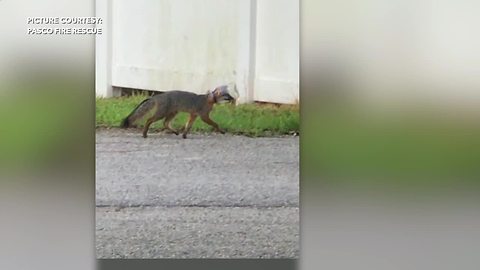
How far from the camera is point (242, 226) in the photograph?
70.4 inches

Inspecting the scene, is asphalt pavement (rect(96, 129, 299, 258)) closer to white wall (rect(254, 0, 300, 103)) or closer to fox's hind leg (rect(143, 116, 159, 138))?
fox's hind leg (rect(143, 116, 159, 138))

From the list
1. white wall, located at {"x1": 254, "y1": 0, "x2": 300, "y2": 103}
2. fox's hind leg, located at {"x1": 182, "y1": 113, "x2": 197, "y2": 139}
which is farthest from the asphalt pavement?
white wall, located at {"x1": 254, "y1": 0, "x2": 300, "y2": 103}

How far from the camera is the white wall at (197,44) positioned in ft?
5.81

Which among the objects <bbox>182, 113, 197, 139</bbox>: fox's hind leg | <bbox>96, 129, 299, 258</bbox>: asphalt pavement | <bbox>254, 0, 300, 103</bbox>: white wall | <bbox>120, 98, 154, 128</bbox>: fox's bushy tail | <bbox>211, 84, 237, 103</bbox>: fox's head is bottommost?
<bbox>96, 129, 299, 258</bbox>: asphalt pavement

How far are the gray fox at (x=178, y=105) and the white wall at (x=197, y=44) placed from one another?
0.08ft

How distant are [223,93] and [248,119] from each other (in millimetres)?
109

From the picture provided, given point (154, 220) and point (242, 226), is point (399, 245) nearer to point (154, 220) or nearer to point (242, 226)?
point (242, 226)

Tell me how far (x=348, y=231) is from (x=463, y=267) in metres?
0.38

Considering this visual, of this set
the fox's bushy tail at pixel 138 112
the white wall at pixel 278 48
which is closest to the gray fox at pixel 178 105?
the fox's bushy tail at pixel 138 112

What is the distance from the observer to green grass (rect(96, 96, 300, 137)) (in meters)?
1.78

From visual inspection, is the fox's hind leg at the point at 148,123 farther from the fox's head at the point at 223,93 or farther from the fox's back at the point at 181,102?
the fox's head at the point at 223,93

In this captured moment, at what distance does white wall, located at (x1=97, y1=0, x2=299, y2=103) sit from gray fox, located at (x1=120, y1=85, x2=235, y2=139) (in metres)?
0.02

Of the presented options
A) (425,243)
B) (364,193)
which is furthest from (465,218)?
(364,193)

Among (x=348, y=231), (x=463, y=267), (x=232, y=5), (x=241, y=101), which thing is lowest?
(x=463, y=267)
